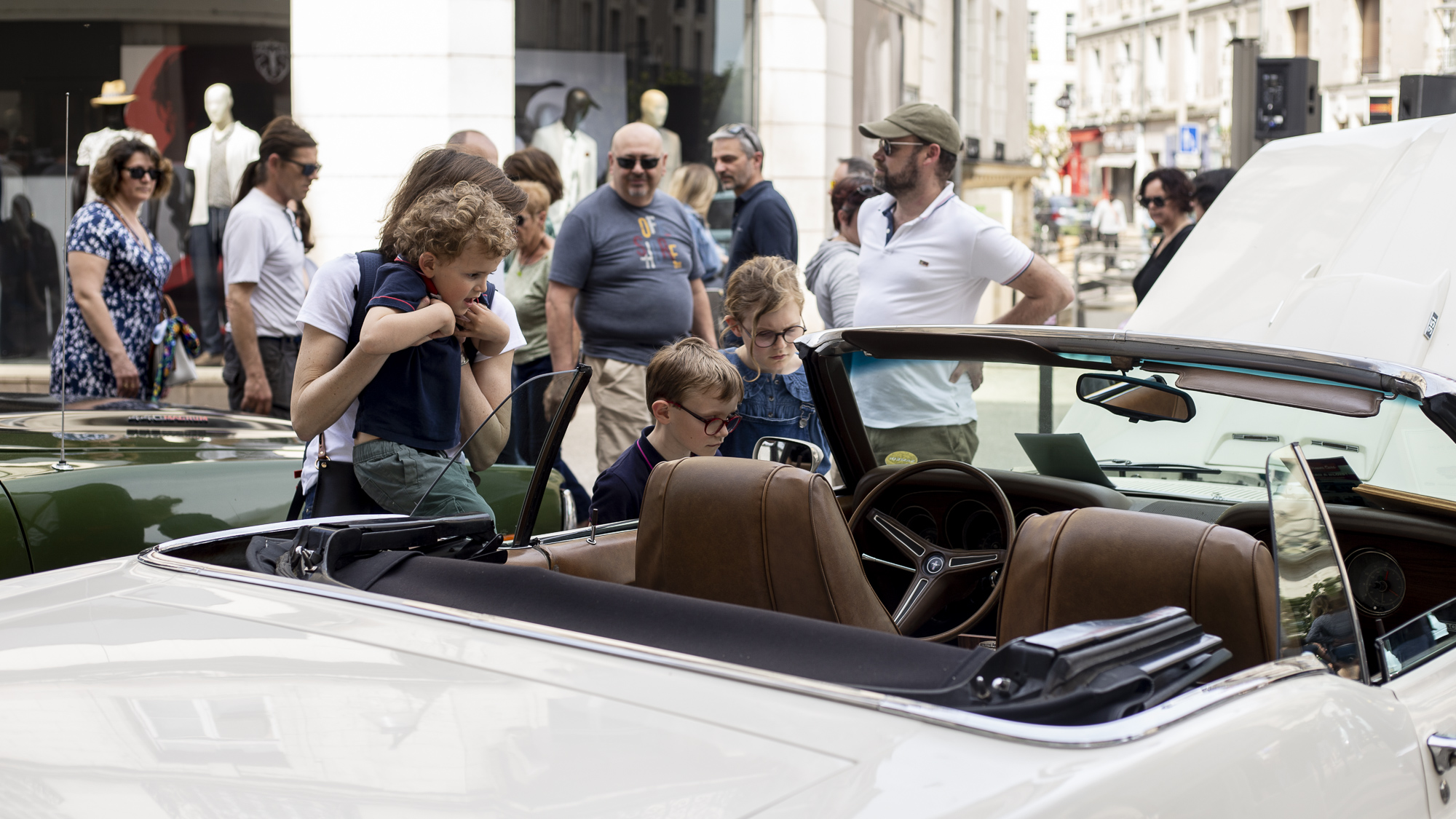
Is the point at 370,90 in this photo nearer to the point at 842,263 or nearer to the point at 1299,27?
the point at 842,263

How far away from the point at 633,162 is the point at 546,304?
2.58 feet

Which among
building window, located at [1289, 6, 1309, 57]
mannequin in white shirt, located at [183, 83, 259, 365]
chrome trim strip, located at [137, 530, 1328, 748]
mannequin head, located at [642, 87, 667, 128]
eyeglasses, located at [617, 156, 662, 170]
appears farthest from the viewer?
building window, located at [1289, 6, 1309, 57]

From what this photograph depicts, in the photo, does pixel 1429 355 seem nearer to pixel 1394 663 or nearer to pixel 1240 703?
pixel 1394 663

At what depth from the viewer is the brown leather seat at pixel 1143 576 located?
2.15 metres

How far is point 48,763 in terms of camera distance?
1.71 meters

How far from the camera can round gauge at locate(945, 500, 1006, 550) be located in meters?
3.47

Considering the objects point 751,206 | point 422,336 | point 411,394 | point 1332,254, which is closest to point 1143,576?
point 422,336

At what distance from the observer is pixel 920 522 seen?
359cm

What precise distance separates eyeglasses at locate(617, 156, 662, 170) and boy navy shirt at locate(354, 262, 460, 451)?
281 centimetres

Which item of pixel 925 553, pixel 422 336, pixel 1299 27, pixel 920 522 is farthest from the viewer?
pixel 1299 27

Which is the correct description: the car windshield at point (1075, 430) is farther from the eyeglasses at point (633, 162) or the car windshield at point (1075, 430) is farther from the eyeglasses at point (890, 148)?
the eyeglasses at point (633, 162)

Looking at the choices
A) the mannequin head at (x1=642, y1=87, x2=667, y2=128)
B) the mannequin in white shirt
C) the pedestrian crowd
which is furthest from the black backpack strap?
the mannequin head at (x1=642, y1=87, x2=667, y2=128)

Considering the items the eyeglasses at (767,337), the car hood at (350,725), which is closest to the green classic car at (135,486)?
the eyeglasses at (767,337)

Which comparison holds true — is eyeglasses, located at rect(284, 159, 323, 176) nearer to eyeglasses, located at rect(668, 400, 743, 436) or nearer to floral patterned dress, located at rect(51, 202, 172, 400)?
floral patterned dress, located at rect(51, 202, 172, 400)
